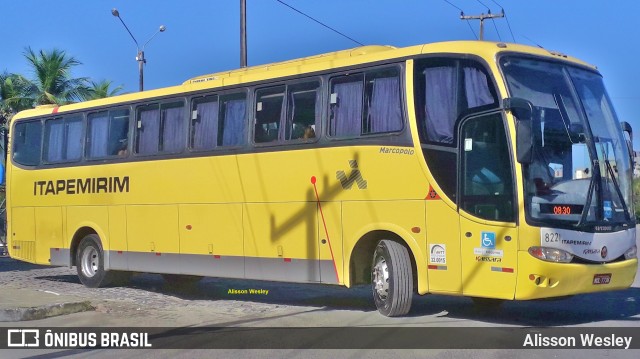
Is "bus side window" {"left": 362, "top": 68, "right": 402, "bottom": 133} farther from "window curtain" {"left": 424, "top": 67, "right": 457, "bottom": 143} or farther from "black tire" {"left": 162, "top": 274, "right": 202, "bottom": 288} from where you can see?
"black tire" {"left": 162, "top": 274, "right": 202, "bottom": 288}

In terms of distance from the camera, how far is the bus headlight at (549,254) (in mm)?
9422

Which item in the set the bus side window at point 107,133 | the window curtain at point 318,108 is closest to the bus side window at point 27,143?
the bus side window at point 107,133

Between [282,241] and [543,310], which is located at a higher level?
[282,241]

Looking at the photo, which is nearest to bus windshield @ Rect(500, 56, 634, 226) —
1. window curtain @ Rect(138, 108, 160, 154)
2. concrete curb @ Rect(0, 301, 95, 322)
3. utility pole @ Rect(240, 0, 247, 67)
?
concrete curb @ Rect(0, 301, 95, 322)

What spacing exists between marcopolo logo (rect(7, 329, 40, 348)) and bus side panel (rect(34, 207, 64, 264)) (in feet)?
20.8

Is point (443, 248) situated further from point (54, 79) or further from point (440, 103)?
point (54, 79)

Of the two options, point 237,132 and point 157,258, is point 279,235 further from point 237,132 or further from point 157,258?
→ point 157,258

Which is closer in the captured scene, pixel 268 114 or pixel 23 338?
pixel 23 338

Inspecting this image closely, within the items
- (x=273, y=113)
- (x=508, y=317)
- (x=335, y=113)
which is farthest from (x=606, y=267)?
(x=273, y=113)

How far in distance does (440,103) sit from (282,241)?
11.4 ft

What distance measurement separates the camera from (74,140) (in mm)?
16391

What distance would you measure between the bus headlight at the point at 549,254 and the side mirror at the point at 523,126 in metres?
1.04

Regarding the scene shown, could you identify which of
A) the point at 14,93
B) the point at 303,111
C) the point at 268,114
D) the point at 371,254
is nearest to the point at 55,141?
the point at 268,114

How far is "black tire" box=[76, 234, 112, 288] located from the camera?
51.8ft
